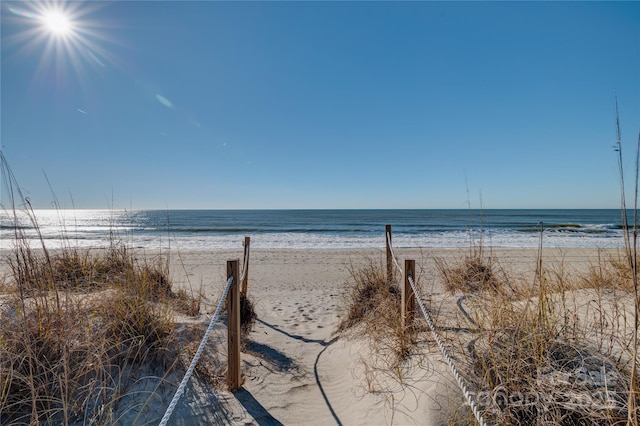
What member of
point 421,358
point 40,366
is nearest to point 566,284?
point 421,358

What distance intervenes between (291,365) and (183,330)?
1.34 metres

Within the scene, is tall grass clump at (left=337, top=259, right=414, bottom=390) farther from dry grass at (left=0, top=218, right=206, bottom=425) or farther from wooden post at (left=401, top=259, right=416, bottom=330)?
dry grass at (left=0, top=218, right=206, bottom=425)

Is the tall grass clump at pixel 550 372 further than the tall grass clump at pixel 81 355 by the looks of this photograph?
No

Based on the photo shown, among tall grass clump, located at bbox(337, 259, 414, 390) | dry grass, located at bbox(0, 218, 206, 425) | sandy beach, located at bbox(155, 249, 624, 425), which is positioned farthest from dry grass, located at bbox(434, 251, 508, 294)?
dry grass, located at bbox(0, 218, 206, 425)

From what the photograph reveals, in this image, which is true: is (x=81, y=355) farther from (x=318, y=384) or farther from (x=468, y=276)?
(x=468, y=276)

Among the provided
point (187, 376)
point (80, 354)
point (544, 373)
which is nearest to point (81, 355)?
point (80, 354)

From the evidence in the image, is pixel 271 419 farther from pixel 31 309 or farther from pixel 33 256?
pixel 33 256

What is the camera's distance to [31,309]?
8.36 ft

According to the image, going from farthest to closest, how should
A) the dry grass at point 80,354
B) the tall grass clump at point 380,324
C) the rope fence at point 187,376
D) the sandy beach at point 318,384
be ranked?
the tall grass clump at point 380,324 → the sandy beach at point 318,384 → the dry grass at point 80,354 → the rope fence at point 187,376

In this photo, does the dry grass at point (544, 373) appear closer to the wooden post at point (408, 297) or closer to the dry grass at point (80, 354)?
the wooden post at point (408, 297)

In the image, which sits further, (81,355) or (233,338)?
(233,338)

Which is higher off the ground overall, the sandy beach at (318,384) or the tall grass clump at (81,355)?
the tall grass clump at (81,355)

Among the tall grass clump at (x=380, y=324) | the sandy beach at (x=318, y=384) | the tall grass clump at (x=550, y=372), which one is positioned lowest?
the sandy beach at (x=318, y=384)

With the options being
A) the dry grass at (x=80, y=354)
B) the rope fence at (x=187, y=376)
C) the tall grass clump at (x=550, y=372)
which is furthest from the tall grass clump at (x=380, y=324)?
the dry grass at (x=80, y=354)
